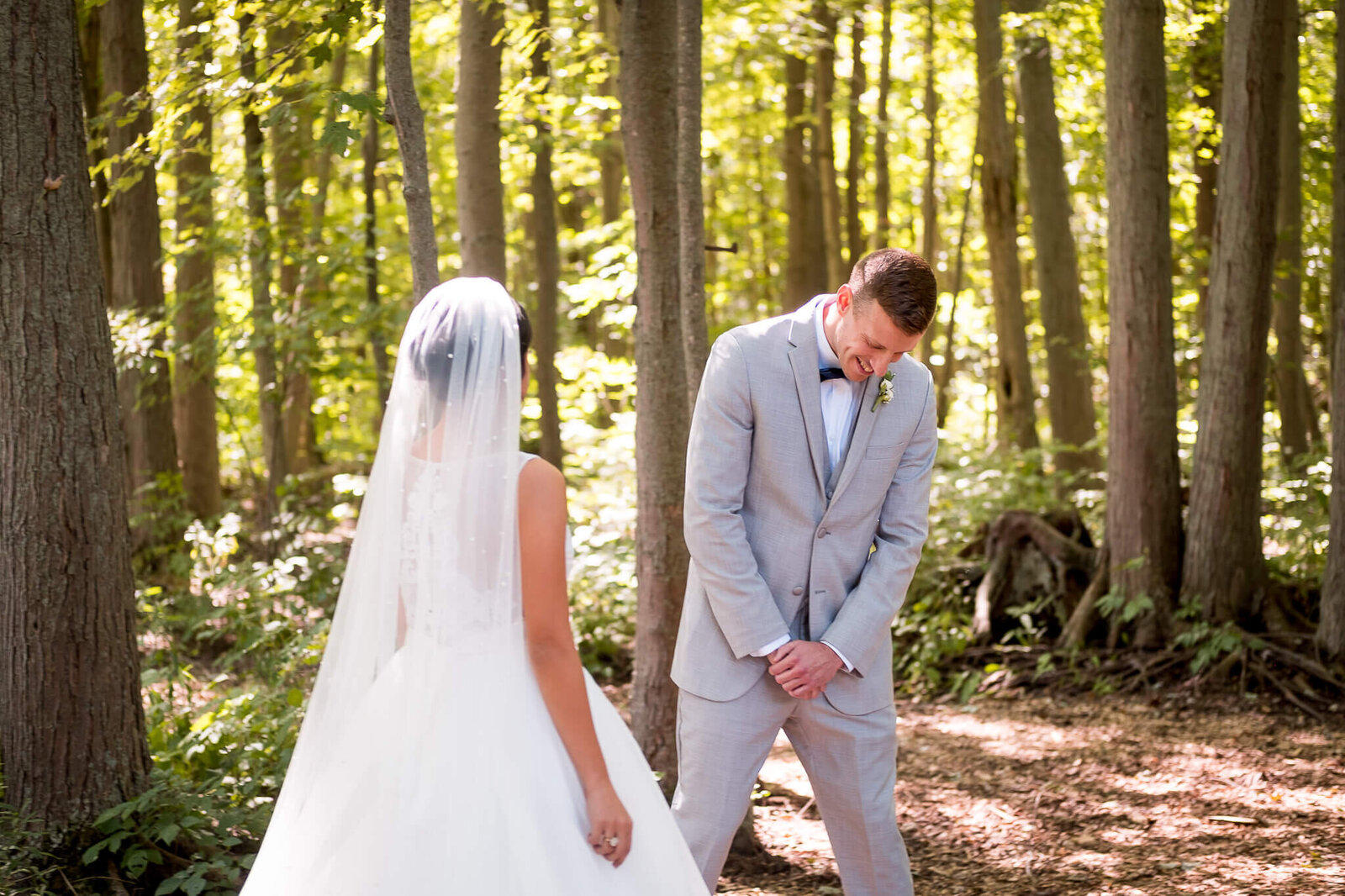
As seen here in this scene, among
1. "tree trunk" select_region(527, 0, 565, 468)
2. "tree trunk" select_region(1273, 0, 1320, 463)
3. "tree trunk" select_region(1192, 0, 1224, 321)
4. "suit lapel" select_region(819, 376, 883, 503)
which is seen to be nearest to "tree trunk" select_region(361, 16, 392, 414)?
"tree trunk" select_region(527, 0, 565, 468)

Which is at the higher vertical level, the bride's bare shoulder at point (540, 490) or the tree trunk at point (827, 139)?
the tree trunk at point (827, 139)

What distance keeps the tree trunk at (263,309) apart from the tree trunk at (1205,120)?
7378 millimetres

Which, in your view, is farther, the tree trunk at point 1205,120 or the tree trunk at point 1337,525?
the tree trunk at point 1205,120

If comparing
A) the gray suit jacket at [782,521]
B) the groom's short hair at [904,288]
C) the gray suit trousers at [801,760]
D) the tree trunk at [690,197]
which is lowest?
the gray suit trousers at [801,760]

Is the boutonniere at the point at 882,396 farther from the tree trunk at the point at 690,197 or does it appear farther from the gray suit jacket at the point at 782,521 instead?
the tree trunk at the point at 690,197

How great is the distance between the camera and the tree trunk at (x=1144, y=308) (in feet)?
23.3

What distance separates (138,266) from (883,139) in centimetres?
962

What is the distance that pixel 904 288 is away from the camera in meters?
2.72

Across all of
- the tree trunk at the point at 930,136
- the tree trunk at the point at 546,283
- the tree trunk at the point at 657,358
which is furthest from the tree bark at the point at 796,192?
the tree trunk at the point at 657,358

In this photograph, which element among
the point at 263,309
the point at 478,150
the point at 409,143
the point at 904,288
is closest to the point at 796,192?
the point at 478,150

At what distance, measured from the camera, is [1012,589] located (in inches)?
311

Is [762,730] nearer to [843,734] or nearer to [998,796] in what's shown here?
[843,734]

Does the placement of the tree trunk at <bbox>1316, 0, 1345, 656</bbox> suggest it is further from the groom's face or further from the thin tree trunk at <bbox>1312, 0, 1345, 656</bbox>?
the groom's face

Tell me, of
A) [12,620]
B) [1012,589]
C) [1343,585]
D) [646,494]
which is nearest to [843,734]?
[646,494]
